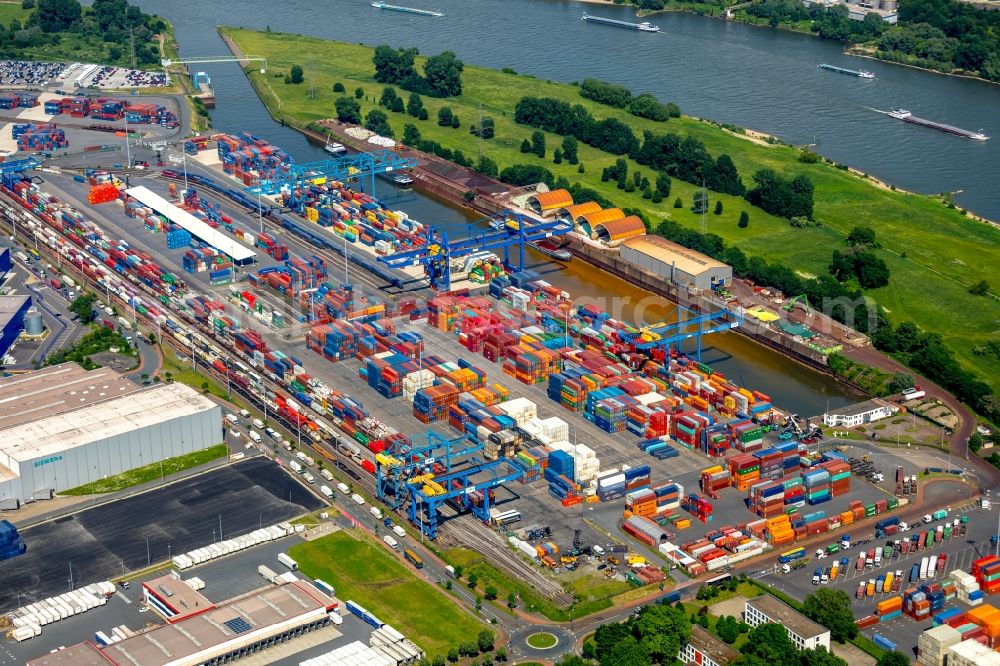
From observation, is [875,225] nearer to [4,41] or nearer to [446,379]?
[446,379]

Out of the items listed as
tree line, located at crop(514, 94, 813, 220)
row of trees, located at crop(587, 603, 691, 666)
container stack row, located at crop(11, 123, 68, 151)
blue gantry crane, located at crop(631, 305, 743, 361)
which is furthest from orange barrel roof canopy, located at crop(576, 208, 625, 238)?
row of trees, located at crop(587, 603, 691, 666)

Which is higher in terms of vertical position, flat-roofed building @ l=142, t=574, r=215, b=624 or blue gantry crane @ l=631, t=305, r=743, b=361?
blue gantry crane @ l=631, t=305, r=743, b=361

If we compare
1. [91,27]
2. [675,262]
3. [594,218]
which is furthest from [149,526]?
[91,27]

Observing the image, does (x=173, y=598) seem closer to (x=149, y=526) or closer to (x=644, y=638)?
(x=149, y=526)

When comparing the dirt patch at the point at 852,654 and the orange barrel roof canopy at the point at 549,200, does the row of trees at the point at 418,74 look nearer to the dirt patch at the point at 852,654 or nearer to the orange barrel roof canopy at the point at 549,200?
the orange barrel roof canopy at the point at 549,200

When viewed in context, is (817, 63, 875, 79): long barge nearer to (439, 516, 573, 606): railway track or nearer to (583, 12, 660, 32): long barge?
(583, 12, 660, 32): long barge

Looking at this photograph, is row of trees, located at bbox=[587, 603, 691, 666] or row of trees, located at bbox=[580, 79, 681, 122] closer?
row of trees, located at bbox=[587, 603, 691, 666]

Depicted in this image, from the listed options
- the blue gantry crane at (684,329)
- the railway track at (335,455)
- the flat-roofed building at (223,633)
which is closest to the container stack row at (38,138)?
the railway track at (335,455)
